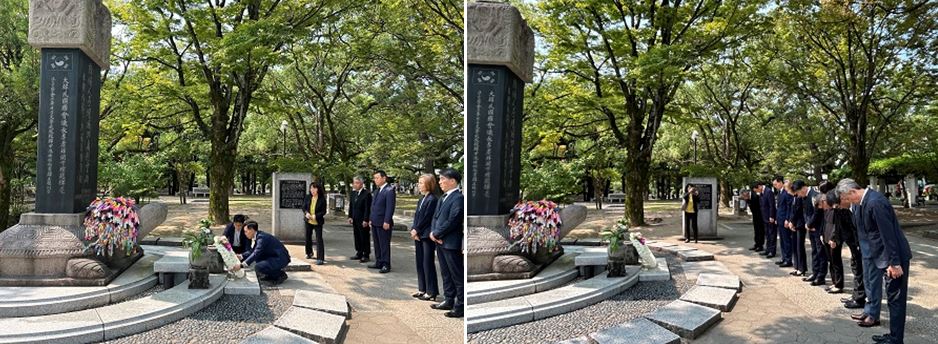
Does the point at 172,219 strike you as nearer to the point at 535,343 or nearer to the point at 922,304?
the point at 535,343

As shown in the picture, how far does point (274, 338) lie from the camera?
436 cm

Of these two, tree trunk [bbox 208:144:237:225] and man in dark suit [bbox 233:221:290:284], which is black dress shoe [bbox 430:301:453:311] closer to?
man in dark suit [bbox 233:221:290:284]

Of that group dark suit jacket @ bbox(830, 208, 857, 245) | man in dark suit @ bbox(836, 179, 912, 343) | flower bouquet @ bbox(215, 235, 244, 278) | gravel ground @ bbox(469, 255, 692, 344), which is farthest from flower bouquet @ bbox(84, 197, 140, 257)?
dark suit jacket @ bbox(830, 208, 857, 245)

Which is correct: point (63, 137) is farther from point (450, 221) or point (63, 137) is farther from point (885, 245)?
point (885, 245)

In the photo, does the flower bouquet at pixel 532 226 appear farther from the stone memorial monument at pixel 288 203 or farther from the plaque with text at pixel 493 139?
the stone memorial monument at pixel 288 203

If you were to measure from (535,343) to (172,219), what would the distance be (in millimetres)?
4659

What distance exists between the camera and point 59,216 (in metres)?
5.84

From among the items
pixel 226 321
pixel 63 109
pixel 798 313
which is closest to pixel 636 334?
pixel 798 313

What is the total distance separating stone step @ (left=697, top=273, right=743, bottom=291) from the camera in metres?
6.50

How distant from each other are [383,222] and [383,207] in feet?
0.69

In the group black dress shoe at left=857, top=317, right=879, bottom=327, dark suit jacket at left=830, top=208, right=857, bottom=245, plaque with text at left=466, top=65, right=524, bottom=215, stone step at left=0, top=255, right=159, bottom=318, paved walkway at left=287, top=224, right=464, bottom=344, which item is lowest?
black dress shoe at left=857, top=317, right=879, bottom=327

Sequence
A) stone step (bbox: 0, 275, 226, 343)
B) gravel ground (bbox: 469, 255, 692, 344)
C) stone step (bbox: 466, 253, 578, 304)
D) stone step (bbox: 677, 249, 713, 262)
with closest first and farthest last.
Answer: gravel ground (bbox: 469, 255, 692, 344) < stone step (bbox: 0, 275, 226, 343) < stone step (bbox: 466, 253, 578, 304) < stone step (bbox: 677, 249, 713, 262)

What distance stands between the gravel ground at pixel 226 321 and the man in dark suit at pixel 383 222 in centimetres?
166

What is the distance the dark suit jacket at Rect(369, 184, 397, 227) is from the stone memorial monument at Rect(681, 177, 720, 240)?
6772 millimetres
